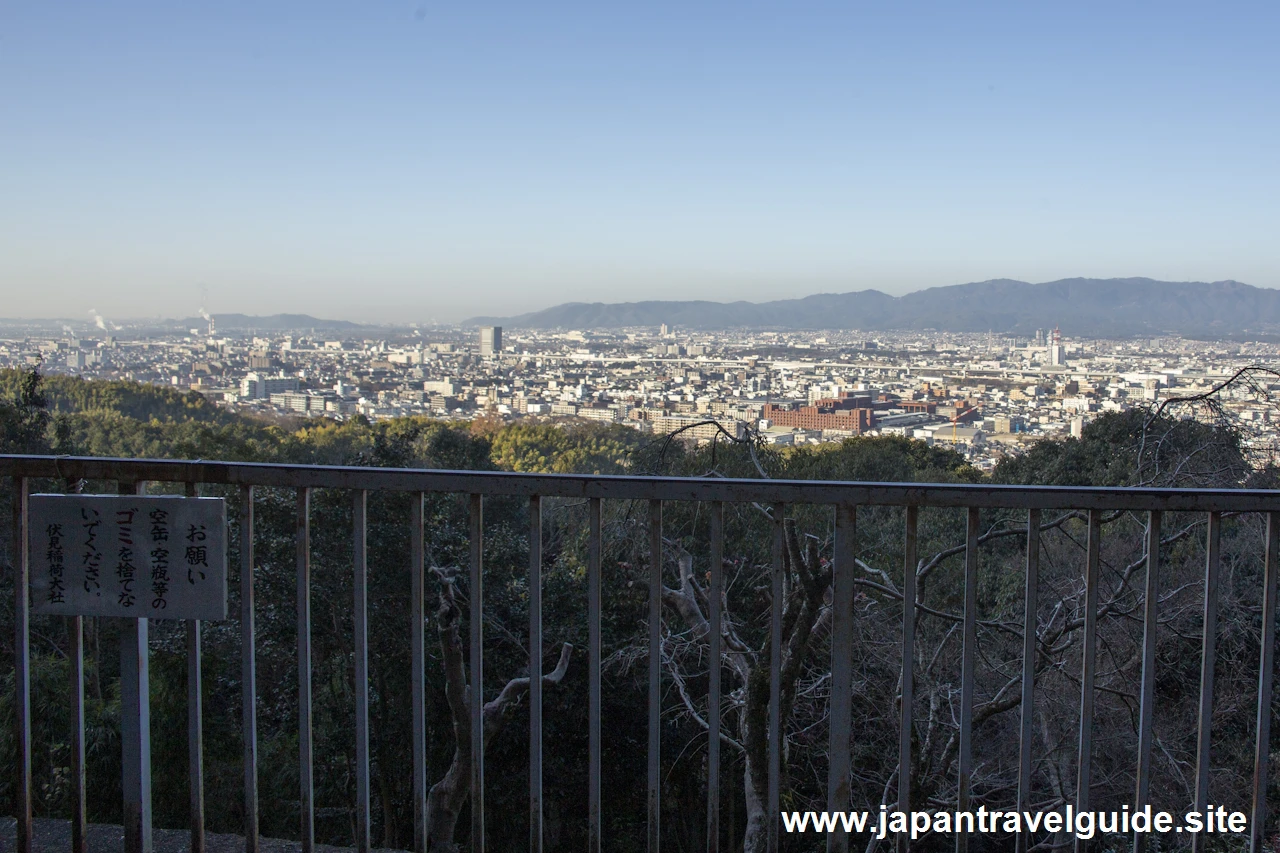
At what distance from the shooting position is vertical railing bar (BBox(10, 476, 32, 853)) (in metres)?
1.91

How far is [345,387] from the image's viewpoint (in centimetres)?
2169

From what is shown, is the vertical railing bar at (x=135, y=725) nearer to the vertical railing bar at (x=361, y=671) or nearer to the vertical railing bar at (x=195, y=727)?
the vertical railing bar at (x=195, y=727)

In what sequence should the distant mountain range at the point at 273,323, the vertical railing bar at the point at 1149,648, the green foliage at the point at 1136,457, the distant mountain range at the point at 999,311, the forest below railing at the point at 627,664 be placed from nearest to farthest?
the vertical railing bar at the point at 1149,648 → the green foliage at the point at 1136,457 → the forest below railing at the point at 627,664 → the distant mountain range at the point at 999,311 → the distant mountain range at the point at 273,323

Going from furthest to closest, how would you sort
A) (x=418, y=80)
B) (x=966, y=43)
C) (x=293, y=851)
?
(x=418, y=80), (x=966, y=43), (x=293, y=851)

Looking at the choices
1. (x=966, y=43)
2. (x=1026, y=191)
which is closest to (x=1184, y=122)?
(x=1026, y=191)

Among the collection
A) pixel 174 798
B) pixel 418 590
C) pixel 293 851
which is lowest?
pixel 174 798

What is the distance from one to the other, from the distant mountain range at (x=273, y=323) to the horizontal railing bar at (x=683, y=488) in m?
31.3

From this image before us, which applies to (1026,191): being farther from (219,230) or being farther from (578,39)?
(219,230)

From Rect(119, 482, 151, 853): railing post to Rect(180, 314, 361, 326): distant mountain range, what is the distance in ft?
103

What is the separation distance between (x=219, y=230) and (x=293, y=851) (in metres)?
45.1

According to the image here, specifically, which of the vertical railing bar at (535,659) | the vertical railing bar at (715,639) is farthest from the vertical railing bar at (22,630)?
the vertical railing bar at (715,639)

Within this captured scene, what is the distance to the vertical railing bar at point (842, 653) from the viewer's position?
5.53 ft

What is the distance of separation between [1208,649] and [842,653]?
2.18 feet

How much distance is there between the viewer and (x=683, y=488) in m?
1.67
